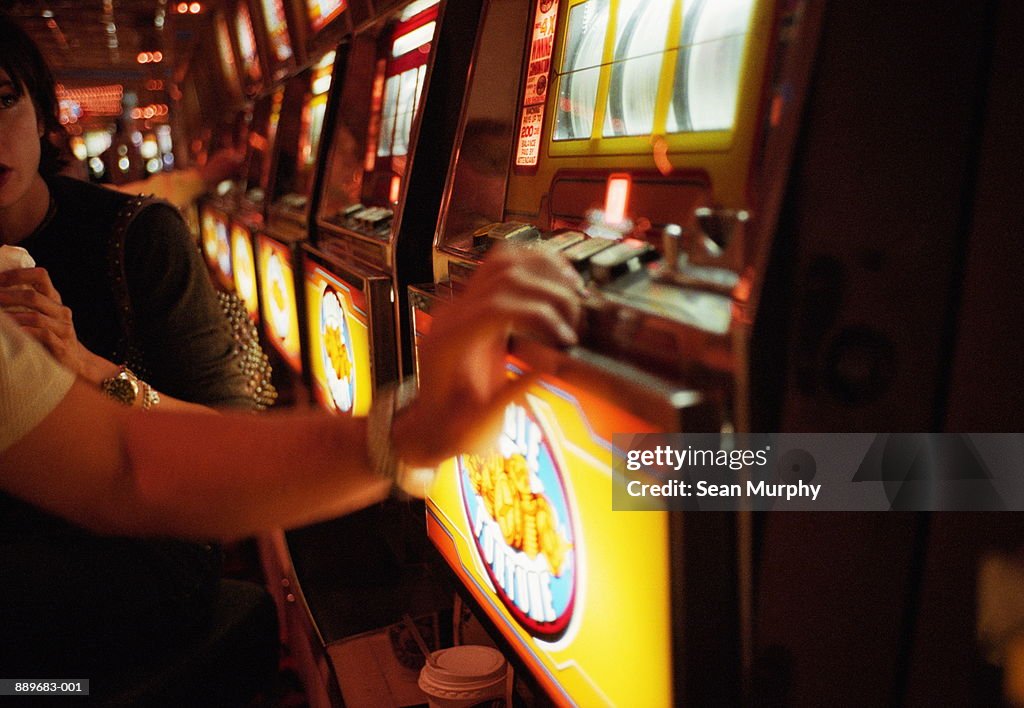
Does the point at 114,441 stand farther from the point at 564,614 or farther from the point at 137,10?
the point at 137,10

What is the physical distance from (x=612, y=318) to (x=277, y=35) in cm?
306

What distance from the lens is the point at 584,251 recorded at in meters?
0.94

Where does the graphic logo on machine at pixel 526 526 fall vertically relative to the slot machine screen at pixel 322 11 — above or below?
below

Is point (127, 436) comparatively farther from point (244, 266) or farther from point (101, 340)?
point (244, 266)

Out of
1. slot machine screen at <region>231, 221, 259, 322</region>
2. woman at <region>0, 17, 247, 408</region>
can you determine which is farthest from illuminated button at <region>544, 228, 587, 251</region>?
slot machine screen at <region>231, 221, 259, 322</region>

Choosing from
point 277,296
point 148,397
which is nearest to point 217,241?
point 277,296

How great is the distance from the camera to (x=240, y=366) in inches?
70.2

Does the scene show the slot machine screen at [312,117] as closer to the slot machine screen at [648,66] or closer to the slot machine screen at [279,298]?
the slot machine screen at [279,298]

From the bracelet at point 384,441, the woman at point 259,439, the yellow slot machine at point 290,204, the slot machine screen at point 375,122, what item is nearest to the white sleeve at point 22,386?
the woman at point 259,439

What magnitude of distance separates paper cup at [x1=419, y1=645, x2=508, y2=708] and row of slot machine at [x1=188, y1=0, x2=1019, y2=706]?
23 centimetres

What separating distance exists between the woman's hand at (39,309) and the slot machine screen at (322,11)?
1.43 metres

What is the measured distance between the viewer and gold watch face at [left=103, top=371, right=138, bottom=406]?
4.49 ft

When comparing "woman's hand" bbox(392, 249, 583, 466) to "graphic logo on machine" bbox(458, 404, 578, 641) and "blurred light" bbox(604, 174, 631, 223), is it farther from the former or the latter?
"blurred light" bbox(604, 174, 631, 223)

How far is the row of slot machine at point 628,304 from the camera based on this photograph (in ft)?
2.32
